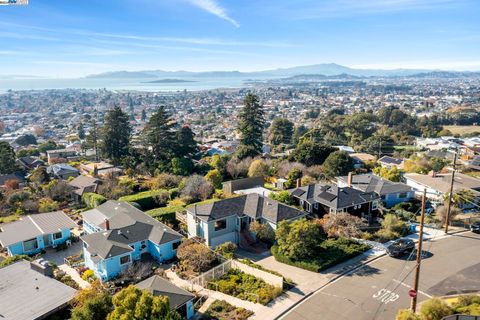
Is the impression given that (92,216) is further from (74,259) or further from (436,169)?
(436,169)

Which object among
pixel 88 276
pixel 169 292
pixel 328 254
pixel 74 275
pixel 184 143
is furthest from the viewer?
pixel 184 143

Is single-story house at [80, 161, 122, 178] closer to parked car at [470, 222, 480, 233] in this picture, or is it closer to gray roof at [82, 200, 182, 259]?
gray roof at [82, 200, 182, 259]

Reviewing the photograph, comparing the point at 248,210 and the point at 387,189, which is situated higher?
the point at 248,210

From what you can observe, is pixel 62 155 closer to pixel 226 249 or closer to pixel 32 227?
pixel 32 227

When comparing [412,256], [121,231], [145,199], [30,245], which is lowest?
[412,256]

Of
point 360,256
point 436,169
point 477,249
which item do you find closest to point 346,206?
point 360,256

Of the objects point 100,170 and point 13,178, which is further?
point 100,170

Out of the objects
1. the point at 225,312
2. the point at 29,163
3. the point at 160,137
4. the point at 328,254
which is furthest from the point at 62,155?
the point at 225,312

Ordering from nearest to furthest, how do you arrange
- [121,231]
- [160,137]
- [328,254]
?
[328,254] < [121,231] < [160,137]
